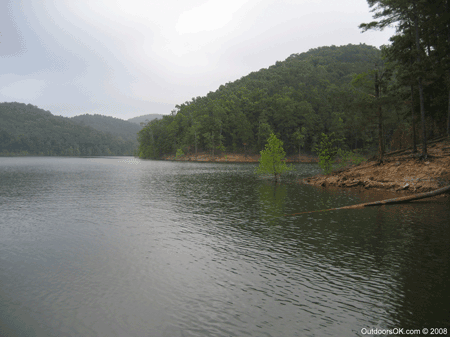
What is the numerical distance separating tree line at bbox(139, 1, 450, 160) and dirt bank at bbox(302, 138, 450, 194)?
9.55ft

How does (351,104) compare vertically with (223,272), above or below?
above

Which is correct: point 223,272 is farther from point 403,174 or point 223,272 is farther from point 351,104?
point 351,104

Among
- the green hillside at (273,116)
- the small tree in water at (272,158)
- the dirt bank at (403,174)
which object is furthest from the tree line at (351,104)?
the small tree in water at (272,158)

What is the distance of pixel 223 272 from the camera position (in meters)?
13.9

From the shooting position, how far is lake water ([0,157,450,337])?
9.78 meters

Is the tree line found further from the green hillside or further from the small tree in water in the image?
the small tree in water

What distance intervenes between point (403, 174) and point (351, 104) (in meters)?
14.8

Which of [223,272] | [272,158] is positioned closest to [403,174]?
[272,158]

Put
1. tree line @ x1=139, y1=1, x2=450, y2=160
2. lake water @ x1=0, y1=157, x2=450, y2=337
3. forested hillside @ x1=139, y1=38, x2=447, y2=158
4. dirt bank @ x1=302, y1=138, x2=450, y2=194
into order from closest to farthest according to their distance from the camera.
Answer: lake water @ x1=0, y1=157, x2=450, y2=337, dirt bank @ x1=302, y1=138, x2=450, y2=194, tree line @ x1=139, y1=1, x2=450, y2=160, forested hillside @ x1=139, y1=38, x2=447, y2=158

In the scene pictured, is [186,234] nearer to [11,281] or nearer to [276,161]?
[11,281]

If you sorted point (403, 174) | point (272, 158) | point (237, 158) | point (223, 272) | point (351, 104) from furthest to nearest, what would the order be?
point (237, 158)
point (272, 158)
point (351, 104)
point (403, 174)
point (223, 272)

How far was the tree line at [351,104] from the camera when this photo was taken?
38.8 meters

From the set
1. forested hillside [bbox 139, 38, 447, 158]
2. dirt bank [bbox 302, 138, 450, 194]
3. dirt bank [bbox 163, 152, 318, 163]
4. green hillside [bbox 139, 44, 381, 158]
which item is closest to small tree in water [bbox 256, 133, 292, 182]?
dirt bank [bbox 302, 138, 450, 194]

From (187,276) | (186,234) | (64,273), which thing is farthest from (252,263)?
(64,273)
